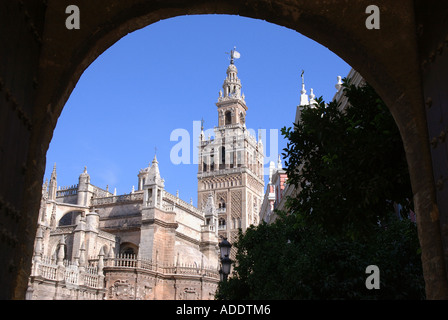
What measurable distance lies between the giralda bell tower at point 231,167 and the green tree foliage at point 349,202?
55.3 m

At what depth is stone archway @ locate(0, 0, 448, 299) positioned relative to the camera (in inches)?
139

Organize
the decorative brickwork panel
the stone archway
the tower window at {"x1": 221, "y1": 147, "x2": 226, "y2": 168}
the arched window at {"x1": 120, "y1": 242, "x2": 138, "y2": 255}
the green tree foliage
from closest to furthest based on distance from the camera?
the stone archway, the green tree foliage, the arched window at {"x1": 120, "y1": 242, "x2": 138, "y2": 255}, the decorative brickwork panel, the tower window at {"x1": 221, "y1": 147, "x2": 226, "y2": 168}

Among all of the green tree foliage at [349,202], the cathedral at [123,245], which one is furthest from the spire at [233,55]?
the green tree foliage at [349,202]

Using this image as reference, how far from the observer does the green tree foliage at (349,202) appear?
5961 millimetres

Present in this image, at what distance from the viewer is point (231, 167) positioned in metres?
71.4

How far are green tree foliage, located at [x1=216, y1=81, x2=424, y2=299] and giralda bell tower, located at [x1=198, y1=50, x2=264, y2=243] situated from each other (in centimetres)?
5533

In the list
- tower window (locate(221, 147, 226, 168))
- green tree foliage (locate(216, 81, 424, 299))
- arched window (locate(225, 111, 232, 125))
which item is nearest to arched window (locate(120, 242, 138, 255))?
green tree foliage (locate(216, 81, 424, 299))

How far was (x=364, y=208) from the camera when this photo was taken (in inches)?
238

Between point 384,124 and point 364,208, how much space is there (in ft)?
3.55

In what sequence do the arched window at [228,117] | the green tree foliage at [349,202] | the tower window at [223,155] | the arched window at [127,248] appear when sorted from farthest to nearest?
the arched window at [228,117] → the tower window at [223,155] → the arched window at [127,248] → the green tree foliage at [349,202]

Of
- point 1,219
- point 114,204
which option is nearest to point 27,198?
point 1,219

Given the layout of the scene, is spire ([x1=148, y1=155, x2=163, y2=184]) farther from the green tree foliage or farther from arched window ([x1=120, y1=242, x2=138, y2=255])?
the green tree foliage

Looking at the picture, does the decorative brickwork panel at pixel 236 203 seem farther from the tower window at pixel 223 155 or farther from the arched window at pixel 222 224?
the tower window at pixel 223 155

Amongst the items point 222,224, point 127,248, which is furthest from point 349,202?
point 222,224
